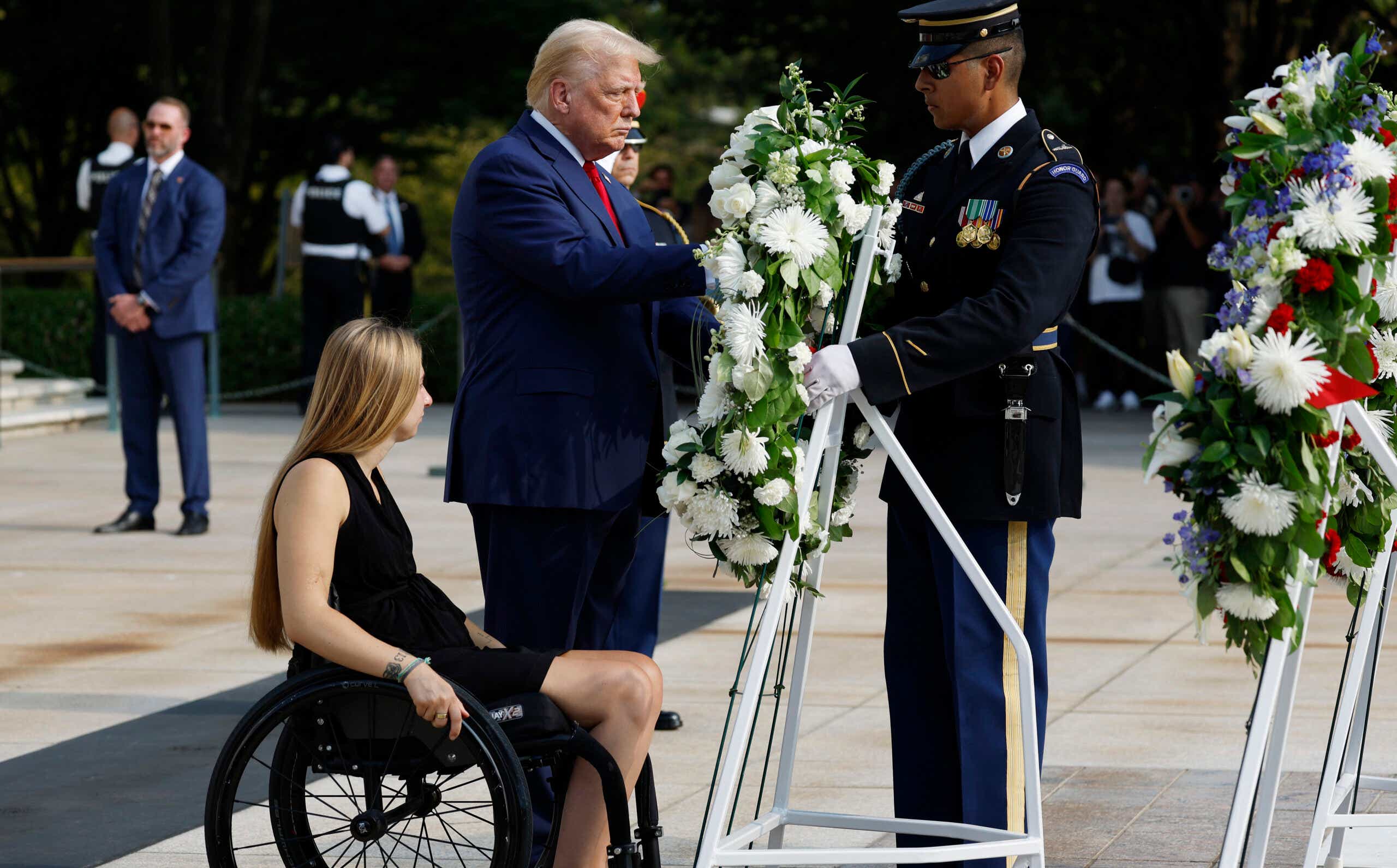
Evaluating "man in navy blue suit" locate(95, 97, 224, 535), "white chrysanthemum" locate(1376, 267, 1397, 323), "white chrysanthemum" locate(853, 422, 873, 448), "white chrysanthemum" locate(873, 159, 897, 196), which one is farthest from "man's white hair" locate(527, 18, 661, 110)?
"man in navy blue suit" locate(95, 97, 224, 535)

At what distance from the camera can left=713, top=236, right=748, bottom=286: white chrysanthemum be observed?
3488 millimetres

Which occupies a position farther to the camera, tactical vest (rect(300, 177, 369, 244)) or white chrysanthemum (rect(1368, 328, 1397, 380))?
tactical vest (rect(300, 177, 369, 244))

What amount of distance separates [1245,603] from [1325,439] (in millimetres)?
320

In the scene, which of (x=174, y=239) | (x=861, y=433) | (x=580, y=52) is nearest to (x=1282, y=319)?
(x=861, y=433)

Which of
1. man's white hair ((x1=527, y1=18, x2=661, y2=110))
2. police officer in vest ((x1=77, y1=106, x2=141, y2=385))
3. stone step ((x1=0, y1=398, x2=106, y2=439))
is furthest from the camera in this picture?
stone step ((x1=0, y1=398, x2=106, y2=439))

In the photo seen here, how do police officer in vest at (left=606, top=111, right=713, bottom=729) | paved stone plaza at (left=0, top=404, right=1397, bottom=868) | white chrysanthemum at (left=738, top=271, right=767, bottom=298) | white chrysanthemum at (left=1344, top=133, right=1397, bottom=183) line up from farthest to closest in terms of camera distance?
1. police officer in vest at (left=606, top=111, right=713, bottom=729)
2. paved stone plaza at (left=0, top=404, right=1397, bottom=868)
3. white chrysanthemum at (left=738, top=271, right=767, bottom=298)
4. white chrysanthemum at (left=1344, top=133, right=1397, bottom=183)

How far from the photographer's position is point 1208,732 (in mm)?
5680

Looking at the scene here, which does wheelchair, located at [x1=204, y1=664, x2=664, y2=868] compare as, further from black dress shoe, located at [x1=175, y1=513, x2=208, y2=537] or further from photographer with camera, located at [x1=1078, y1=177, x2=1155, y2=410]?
photographer with camera, located at [x1=1078, y1=177, x2=1155, y2=410]

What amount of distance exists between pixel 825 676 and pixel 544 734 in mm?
3032

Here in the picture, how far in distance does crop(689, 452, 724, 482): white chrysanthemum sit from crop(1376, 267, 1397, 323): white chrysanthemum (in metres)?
1.29

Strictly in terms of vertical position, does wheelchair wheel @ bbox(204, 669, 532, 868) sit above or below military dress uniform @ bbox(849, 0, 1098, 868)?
below

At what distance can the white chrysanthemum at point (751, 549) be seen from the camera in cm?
355

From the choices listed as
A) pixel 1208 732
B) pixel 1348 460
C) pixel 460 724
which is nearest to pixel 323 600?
pixel 460 724

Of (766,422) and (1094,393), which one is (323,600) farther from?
(1094,393)
